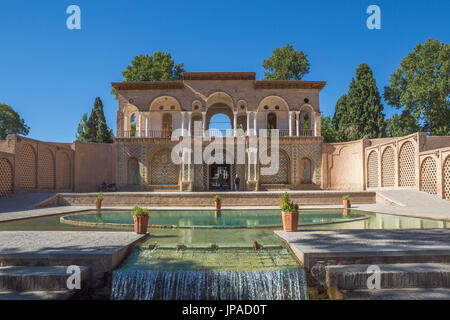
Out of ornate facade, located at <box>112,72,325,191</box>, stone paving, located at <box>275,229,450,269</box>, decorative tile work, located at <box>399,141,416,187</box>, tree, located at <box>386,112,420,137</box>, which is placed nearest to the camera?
stone paving, located at <box>275,229,450,269</box>

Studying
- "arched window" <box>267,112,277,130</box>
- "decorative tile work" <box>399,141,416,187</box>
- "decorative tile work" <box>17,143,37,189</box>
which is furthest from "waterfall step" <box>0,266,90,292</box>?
"arched window" <box>267,112,277,130</box>

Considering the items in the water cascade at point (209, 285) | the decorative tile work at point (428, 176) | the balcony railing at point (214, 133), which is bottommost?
Answer: the water cascade at point (209, 285)

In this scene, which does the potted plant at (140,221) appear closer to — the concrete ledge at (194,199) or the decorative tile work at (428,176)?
the concrete ledge at (194,199)

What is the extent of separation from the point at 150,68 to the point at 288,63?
12919 millimetres

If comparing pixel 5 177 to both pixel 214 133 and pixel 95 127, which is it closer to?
pixel 214 133

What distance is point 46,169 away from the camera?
52.1 ft

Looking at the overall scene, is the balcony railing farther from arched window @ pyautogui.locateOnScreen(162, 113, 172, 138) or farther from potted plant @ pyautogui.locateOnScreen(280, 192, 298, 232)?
potted plant @ pyautogui.locateOnScreen(280, 192, 298, 232)

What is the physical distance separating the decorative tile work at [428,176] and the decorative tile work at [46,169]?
1854 centimetres

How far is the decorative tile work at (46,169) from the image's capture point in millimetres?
15445

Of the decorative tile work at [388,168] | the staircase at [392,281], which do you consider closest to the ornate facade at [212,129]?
the decorative tile work at [388,168]

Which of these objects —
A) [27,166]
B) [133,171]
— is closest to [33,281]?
[27,166]

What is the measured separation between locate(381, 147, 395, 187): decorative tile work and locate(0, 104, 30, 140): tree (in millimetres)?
33608

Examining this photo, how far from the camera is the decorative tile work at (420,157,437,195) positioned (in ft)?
40.0
